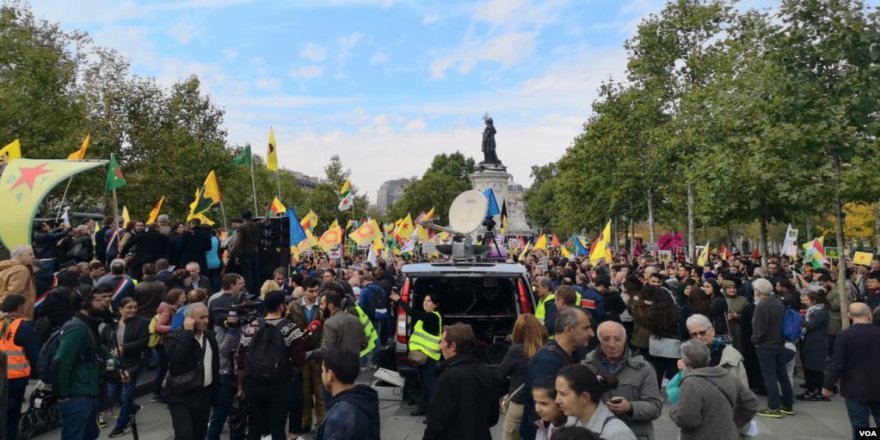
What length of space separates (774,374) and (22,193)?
374 inches

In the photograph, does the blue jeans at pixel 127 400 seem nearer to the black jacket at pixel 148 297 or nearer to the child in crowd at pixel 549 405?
the black jacket at pixel 148 297

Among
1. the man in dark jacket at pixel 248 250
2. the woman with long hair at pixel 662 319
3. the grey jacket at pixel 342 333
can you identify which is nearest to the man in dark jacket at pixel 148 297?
the grey jacket at pixel 342 333

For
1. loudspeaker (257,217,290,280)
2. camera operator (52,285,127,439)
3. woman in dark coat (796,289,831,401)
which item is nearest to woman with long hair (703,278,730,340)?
woman in dark coat (796,289,831,401)

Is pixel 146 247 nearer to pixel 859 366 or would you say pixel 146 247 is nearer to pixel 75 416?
pixel 75 416

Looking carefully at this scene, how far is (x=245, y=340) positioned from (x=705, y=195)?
18643 millimetres

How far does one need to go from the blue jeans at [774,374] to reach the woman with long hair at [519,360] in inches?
191

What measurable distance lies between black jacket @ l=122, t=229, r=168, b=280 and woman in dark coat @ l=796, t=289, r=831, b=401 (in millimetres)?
10521

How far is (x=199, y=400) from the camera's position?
21.0 feet

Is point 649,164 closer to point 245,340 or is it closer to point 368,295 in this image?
point 368,295

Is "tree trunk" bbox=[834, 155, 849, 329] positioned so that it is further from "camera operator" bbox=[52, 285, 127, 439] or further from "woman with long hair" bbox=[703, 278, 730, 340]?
"camera operator" bbox=[52, 285, 127, 439]

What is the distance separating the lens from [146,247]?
12375mm

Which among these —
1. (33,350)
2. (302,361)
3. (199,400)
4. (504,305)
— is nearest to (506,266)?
(504,305)

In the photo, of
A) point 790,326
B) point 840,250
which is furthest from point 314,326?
point 840,250

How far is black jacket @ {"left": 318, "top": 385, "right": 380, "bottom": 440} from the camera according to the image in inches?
161
